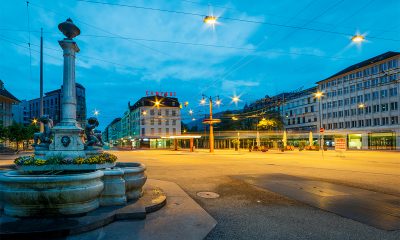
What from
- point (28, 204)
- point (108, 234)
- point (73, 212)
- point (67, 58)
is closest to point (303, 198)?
point (108, 234)

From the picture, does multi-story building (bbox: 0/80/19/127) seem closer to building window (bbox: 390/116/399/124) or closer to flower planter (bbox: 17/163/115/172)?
flower planter (bbox: 17/163/115/172)

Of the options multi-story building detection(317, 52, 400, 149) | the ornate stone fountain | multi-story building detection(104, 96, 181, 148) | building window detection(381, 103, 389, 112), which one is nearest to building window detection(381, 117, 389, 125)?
multi-story building detection(317, 52, 400, 149)

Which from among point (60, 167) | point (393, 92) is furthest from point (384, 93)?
point (60, 167)

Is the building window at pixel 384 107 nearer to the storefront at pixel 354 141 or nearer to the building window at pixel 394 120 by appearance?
the building window at pixel 394 120

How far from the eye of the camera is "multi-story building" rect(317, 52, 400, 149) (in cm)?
5319

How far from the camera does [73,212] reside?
5.96 m

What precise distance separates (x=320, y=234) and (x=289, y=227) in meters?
0.64

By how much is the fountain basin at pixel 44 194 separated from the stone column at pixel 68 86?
3786 mm

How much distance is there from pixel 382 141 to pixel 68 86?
A: 197ft

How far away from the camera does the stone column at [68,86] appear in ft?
30.8

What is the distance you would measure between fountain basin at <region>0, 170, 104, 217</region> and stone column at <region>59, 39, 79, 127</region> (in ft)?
12.4

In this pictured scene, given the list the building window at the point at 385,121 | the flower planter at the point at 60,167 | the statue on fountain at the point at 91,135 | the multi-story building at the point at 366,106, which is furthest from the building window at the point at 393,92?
the flower planter at the point at 60,167

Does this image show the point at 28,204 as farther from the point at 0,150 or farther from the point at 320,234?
the point at 0,150

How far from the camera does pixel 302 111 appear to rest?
3263 inches
